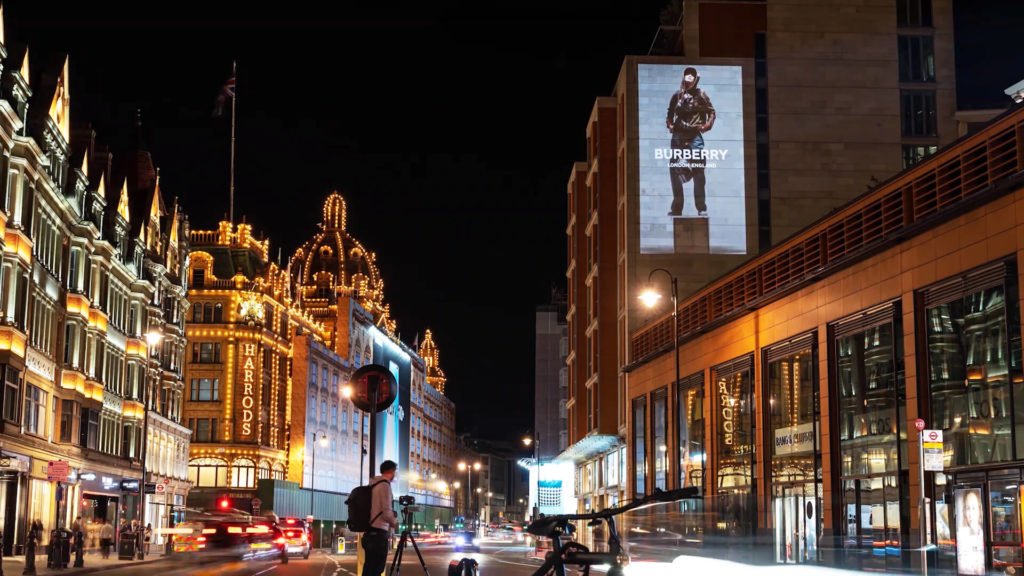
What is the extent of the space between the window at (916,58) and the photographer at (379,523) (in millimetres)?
59987

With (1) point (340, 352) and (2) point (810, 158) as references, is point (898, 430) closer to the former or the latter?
(2) point (810, 158)

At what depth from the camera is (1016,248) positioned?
25172mm

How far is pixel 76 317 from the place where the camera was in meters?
54.4

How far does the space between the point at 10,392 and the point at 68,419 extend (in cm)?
1144

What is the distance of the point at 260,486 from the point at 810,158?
2079 inches

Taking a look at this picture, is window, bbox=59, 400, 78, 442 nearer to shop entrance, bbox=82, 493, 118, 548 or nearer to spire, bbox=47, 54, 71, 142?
shop entrance, bbox=82, 493, 118, 548

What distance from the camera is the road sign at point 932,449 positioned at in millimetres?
21734

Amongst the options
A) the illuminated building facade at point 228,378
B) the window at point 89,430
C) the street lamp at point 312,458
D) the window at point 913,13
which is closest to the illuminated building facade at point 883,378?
the window at point 913,13

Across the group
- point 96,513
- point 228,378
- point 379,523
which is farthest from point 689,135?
point 379,523

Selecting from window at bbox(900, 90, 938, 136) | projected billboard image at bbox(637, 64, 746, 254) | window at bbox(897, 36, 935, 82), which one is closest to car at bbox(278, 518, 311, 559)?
projected billboard image at bbox(637, 64, 746, 254)

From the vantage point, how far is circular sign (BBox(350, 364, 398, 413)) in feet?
49.5

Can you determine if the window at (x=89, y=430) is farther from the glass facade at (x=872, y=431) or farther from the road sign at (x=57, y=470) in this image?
the glass facade at (x=872, y=431)

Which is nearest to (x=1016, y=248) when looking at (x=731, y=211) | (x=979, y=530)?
(x=979, y=530)

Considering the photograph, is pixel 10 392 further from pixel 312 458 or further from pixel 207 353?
Result: pixel 312 458
